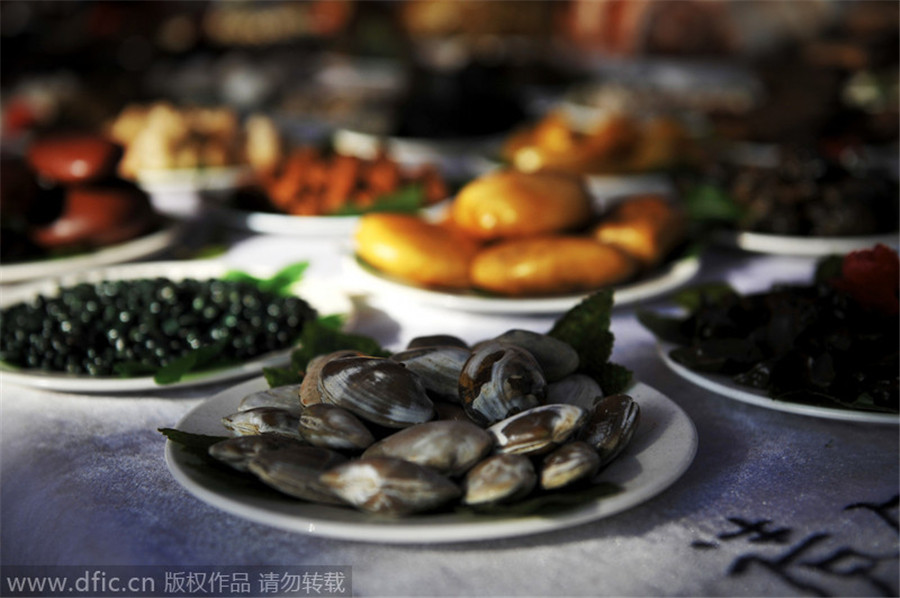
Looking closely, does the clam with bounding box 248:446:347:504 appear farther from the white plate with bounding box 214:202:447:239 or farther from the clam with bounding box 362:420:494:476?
the white plate with bounding box 214:202:447:239

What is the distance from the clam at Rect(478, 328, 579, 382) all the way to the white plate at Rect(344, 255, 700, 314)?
206 millimetres

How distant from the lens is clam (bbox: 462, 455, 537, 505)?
46 cm

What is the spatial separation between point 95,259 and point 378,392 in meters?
0.64

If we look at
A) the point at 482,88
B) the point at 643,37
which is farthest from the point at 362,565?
the point at 643,37

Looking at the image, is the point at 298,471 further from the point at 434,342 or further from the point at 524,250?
the point at 524,250

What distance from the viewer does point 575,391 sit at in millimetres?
579

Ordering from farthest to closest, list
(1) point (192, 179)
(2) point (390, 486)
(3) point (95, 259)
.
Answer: (1) point (192, 179) → (3) point (95, 259) → (2) point (390, 486)

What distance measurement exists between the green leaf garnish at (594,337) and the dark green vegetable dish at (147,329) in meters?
0.24

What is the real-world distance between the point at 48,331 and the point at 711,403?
53 centimetres

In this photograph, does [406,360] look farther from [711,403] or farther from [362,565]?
[711,403]

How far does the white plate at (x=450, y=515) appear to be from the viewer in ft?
1.48

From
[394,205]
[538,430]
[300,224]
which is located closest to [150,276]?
[300,224]

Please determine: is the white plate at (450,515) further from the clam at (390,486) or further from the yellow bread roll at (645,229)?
the yellow bread roll at (645,229)

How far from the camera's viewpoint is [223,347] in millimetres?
709
